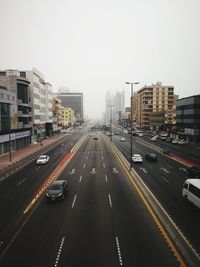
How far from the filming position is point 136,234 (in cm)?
1341

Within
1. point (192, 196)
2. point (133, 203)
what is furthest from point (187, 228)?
point (133, 203)

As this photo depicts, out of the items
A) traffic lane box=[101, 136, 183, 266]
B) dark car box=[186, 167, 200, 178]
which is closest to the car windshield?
traffic lane box=[101, 136, 183, 266]

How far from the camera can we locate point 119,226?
14.5 metres

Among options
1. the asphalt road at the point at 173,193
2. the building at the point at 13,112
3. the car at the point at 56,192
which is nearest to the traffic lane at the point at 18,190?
the car at the point at 56,192

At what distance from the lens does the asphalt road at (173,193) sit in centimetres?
1414

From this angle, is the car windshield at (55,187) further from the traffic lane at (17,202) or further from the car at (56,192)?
the traffic lane at (17,202)

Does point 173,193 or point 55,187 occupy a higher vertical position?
point 55,187

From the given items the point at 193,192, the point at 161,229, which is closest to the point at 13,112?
the point at 193,192

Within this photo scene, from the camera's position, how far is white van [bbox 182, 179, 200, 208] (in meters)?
16.8

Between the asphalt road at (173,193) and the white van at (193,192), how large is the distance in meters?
0.66

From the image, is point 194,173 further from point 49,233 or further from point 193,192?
point 49,233

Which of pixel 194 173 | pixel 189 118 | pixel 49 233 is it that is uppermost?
pixel 189 118

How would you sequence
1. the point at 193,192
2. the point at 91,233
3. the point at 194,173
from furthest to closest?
the point at 194,173, the point at 193,192, the point at 91,233

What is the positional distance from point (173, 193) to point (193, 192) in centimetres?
388
